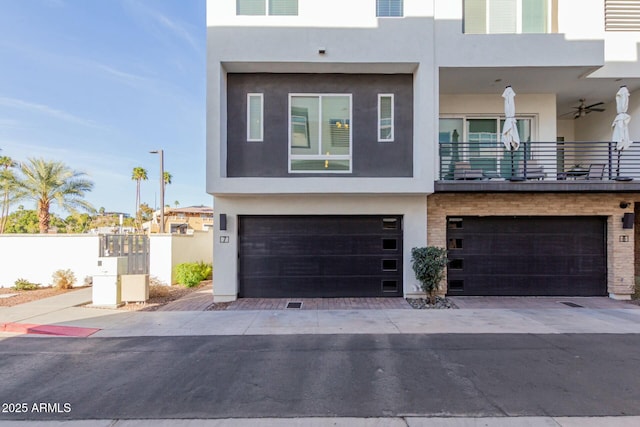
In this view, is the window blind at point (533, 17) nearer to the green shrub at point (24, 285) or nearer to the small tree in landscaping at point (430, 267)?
the small tree in landscaping at point (430, 267)

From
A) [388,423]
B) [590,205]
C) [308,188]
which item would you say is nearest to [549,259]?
[590,205]

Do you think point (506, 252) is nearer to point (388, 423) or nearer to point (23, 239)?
point (388, 423)

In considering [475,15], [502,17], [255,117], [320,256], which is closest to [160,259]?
[320,256]

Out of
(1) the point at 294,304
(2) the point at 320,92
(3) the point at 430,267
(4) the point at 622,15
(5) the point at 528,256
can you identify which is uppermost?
(4) the point at 622,15

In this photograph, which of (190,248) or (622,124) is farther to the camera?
(190,248)

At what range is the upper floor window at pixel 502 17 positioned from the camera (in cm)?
955

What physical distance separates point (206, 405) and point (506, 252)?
915cm

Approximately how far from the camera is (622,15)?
9719 mm

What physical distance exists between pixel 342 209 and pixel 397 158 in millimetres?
2171

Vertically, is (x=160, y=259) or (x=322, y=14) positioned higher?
(x=322, y=14)

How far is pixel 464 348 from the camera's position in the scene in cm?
573

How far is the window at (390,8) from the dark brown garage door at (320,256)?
5.73 metres

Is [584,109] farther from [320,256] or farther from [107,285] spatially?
[107,285]

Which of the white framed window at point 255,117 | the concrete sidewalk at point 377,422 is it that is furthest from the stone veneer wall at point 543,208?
the concrete sidewalk at point 377,422
